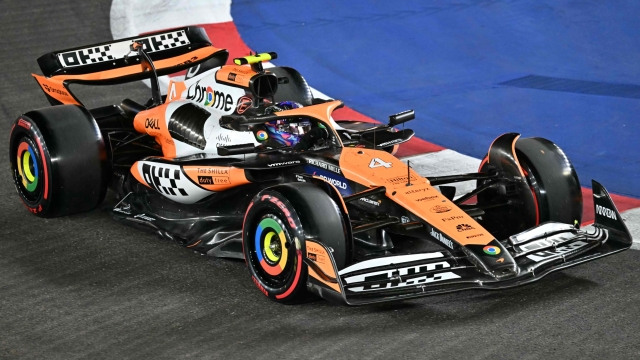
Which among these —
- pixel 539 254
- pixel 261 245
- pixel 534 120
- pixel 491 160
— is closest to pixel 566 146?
pixel 534 120

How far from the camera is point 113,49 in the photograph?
8.51m

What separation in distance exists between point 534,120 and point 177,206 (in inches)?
176

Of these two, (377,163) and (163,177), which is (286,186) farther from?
(163,177)

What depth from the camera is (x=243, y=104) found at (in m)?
7.43

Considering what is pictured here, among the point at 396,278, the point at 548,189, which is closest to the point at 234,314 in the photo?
the point at 396,278

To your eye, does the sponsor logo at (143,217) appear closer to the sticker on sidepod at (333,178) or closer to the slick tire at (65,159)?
the slick tire at (65,159)

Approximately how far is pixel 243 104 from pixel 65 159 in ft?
4.91

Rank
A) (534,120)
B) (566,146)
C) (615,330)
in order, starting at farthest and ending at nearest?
(534,120) → (566,146) → (615,330)

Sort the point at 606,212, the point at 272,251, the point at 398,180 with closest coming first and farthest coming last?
the point at 272,251
the point at 606,212
the point at 398,180

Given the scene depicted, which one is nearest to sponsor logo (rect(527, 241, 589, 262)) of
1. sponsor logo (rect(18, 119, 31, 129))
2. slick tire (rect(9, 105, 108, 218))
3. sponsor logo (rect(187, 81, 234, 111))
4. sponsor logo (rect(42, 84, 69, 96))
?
sponsor logo (rect(187, 81, 234, 111))

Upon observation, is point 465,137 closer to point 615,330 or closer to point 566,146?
point 566,146

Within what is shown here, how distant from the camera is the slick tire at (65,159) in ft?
24.2

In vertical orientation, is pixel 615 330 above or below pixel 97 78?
below

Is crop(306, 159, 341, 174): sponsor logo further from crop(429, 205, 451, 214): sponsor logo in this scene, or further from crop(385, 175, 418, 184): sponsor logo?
crop(429, 205, 451, 214): sponsor logo
